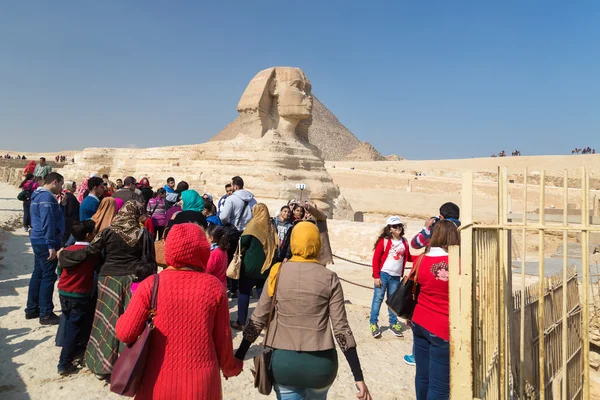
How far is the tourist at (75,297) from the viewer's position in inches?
129

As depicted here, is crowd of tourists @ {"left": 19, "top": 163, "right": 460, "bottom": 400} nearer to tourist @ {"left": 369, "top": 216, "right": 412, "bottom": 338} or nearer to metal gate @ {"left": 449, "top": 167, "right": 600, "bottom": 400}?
tourist @ {"left": 369, "top": 216, "right": 412, "bottom": 338}

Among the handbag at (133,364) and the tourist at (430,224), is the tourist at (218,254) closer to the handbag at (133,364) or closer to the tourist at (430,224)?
the tourist at (430,224)

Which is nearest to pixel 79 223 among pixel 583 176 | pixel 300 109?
pixel 583 176

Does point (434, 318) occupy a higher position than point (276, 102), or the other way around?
point (276, 102)

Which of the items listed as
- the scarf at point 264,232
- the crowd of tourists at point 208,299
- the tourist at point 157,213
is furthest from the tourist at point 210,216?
the tourist at point 157,213

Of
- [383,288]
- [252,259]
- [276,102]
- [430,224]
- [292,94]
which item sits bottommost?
[383,288]

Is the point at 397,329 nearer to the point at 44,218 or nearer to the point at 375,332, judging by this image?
the point at 375,332

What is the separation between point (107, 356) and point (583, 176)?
10.5ft

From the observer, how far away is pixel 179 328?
1803 millimetres

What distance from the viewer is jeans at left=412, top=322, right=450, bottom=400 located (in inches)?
100

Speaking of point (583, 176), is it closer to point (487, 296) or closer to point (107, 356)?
point (487, 296)

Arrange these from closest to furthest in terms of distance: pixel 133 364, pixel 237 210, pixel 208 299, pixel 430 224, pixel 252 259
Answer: pixel 133 364 < pixel 208 299 < pixel 430 224 < pixel 252 259 < pixel 237 210

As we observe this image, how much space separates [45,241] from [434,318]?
12.4 feet

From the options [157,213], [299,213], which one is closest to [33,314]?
[157,213]
